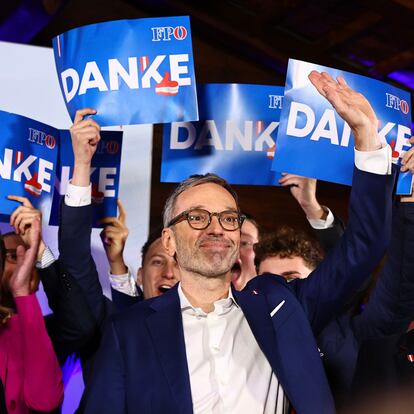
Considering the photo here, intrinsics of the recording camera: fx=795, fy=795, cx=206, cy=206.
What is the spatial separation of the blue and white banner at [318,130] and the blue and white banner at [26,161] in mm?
793

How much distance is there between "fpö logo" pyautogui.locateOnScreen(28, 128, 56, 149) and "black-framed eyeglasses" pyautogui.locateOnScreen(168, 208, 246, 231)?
971mm

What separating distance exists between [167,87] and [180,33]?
0.19m

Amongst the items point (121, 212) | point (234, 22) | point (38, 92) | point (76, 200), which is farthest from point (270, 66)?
point (76, 200)

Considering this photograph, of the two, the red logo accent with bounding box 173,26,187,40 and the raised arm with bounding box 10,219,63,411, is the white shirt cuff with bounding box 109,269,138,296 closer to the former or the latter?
the raised arm with bounding box 10,219,63,411

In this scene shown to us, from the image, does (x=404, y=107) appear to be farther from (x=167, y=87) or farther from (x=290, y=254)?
(x=167, y=87)

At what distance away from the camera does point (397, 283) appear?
2.00 meters

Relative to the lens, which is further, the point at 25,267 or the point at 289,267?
the point at 289,267

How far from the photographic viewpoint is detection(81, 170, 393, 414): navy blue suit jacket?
1741 mm

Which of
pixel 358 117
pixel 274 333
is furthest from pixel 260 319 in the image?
pixel 358 117

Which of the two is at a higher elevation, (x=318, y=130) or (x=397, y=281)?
(x=318, y=130)

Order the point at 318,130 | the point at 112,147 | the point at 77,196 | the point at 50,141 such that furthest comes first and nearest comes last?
the point at 112,147
the point at 50,141
the point at 318,130
the point at 77,196

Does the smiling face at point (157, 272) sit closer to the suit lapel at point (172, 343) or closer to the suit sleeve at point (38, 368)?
the suit sleeve at point (38, 368)

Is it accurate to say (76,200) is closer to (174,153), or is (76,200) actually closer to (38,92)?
(174,153)

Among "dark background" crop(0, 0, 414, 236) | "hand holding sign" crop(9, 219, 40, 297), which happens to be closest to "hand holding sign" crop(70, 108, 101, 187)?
"hand holding sign" crop(9, 219, 40, 297)
